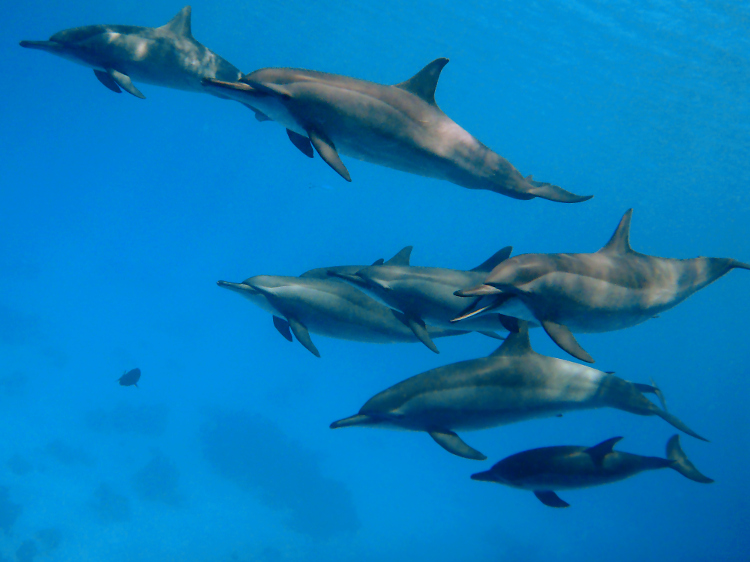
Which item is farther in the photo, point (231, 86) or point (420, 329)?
point (420, 329)

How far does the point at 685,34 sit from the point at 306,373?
35.1m

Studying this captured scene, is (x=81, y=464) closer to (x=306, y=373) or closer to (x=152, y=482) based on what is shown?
(x=152, y=482)

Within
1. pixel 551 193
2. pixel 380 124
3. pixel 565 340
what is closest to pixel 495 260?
pixel 551 193

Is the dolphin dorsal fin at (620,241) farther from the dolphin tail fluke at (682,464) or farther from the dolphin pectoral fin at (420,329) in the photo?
the dolphin tail fluke at (682,464)

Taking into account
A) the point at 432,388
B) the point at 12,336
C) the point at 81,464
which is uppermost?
the point at 432,388

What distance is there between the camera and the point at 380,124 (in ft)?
12.4

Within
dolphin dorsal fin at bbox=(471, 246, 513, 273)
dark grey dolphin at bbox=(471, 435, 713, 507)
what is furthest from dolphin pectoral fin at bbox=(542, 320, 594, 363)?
dark grey dolphin at bbox=(471, 435, 713, 507)

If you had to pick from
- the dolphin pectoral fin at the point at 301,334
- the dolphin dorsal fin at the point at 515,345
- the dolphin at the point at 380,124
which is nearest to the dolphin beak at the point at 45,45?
the dolphin at the point at 380,124

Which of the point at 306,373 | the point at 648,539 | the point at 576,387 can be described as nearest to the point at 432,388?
the point at 576,387

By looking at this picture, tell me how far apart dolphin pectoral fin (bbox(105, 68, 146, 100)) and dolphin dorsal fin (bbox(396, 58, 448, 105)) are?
3.61 m

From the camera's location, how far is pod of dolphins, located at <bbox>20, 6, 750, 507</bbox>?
12.0ft

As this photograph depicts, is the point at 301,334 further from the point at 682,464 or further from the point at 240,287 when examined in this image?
the point at 682,464

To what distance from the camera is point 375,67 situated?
3616cm

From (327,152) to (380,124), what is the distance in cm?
55
